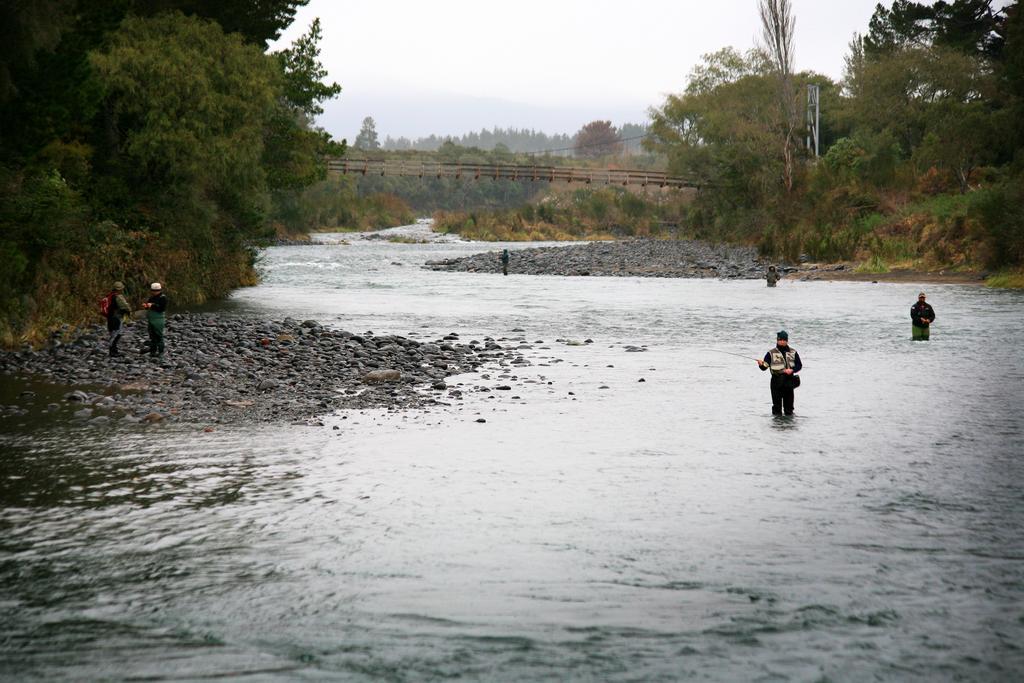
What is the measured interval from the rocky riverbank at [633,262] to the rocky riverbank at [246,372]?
35330 millimetres

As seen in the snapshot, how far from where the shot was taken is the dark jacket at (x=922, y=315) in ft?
88.5

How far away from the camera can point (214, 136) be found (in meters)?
36.0

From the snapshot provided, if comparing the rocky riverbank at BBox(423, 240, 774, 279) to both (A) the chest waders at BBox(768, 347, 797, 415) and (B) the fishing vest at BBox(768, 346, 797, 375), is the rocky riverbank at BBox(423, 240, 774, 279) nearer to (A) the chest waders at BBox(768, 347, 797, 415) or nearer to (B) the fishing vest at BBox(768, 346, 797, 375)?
(A) the chest waders at BBox(768, 347, 797, 415)

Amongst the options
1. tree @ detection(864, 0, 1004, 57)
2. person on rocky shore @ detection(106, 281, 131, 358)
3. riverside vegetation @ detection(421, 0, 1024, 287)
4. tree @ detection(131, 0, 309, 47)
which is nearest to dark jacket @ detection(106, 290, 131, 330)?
person on rocky shore @ detection(106, 281, 131, 358)

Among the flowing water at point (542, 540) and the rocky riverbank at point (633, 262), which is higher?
the rocky riverbank at point (633, 262)

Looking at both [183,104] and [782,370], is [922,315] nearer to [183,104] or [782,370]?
[782,370]

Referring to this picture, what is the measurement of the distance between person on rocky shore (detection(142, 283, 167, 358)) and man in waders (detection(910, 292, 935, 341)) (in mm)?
18284

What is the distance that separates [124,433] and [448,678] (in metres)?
10.1

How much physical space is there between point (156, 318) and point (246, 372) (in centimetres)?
278

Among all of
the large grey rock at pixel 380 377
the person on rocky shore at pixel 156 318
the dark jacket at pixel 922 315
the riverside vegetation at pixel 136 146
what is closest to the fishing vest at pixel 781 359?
the large grey rock at pixel 380 377

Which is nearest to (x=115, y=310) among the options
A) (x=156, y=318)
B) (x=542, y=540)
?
(x=156, y=318)

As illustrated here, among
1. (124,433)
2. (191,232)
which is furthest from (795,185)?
(124,433)

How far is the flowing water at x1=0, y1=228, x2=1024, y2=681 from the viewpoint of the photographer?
8266mm

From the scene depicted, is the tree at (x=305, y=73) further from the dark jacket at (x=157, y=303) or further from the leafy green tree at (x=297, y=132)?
the dark jacket at (x=157, y=303)
